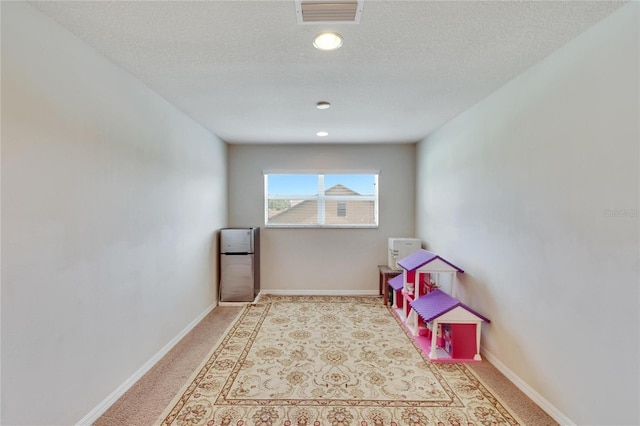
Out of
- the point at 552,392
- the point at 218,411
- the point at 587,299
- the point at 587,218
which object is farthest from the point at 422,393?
the point at 587,218

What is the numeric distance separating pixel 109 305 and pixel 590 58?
3346 mm

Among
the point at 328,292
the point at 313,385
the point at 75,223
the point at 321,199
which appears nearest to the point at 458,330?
the point at 313,385

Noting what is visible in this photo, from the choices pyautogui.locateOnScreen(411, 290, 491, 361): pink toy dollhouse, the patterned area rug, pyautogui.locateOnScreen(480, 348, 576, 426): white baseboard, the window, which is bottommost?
the patterned area rug

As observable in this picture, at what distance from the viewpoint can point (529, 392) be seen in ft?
6.86

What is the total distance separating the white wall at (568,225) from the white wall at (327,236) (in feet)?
6.36

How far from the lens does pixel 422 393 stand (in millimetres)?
2137

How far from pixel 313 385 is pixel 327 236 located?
2663mm

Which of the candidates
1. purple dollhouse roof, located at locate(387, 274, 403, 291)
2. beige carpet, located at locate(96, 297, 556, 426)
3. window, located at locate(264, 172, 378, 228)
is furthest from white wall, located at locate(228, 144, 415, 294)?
beige carpet, located at locate(96, 297, 556, 426)

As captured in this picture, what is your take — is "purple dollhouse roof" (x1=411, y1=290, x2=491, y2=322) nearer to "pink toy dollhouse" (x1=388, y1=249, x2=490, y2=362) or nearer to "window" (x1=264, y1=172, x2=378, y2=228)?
"pink toy dollhouse" (x1=388, y1=249, x2=490, y2=362)

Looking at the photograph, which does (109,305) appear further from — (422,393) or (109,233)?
(422,393)

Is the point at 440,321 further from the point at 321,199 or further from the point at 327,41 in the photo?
the point at 321,199

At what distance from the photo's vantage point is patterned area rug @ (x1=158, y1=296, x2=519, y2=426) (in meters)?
1.89

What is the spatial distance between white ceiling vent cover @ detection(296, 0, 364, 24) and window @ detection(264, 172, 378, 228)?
325 centimetres

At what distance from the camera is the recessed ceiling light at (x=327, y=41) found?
5.54 feet
